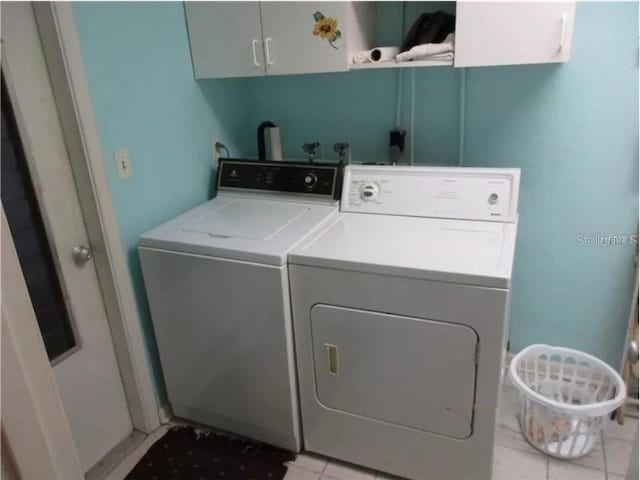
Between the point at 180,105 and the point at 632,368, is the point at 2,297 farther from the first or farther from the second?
the point at 632,368

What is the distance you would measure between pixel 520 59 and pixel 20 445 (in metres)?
1.76

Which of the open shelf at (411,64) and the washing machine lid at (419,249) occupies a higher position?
the open shelf at (411,64)

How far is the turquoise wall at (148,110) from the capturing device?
5.65 ft

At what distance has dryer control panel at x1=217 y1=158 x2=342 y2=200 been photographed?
2.06 meters

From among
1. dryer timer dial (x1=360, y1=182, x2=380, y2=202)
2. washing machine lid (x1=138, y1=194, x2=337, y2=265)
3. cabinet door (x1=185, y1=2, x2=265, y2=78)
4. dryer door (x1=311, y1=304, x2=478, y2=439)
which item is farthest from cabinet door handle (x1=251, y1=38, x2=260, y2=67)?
dryer door (x1=311, y1=304, x2=478, y2=439)

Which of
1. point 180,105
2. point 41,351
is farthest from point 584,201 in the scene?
point 41,351

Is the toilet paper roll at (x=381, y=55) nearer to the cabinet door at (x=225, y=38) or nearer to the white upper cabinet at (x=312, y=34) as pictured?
the white upper cabinet at (x=312, y=34)

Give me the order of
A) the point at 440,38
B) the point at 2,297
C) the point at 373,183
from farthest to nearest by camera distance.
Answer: the point at 373,183, the point at 440,38, the point at 2,297

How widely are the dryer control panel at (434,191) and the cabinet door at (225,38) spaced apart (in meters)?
0.63

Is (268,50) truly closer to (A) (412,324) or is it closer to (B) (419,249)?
(B) (419,249)

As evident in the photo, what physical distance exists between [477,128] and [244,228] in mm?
1137

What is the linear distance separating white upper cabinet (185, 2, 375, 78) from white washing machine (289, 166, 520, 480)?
0.60 meters

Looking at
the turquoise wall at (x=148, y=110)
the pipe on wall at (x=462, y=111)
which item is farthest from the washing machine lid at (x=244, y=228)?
the pipe on wall at (x=462, y=111)

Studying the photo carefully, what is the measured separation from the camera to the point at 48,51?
1.57 meters
